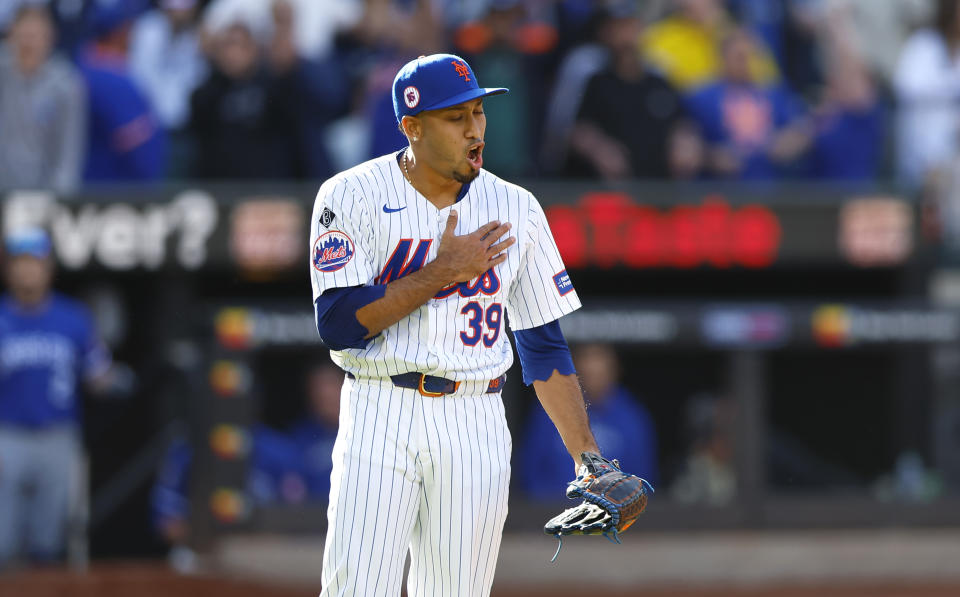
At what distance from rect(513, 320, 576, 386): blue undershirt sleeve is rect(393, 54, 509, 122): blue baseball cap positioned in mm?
651

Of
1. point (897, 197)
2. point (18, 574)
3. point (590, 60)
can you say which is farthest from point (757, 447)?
point (18, 574)

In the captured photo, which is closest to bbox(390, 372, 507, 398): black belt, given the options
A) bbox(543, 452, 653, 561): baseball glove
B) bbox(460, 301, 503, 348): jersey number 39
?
bbox(460, 301, 503, 348): jersey number 39

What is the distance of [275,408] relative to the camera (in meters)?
9.16

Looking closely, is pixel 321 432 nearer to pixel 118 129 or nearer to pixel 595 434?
pixel 595 434

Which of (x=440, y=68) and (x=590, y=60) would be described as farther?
(x=590, y=60)

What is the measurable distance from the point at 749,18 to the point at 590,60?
1980mm

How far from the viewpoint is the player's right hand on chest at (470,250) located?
3533mm

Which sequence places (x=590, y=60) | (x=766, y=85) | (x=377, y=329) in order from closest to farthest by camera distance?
(x=377, y=329), (x=590, y=60), (x=766, y=85)

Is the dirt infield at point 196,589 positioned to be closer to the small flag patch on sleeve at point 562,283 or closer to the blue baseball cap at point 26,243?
the blue baseball cap at point 26,243

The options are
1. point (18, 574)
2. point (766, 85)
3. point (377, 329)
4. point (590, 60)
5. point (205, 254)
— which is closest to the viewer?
point (377, 329)

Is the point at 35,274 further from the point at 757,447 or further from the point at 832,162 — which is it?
the point at 832,162

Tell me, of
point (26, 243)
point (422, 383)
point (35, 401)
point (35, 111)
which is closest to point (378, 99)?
point (35, 111)

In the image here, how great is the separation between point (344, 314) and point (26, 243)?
468 centimetres

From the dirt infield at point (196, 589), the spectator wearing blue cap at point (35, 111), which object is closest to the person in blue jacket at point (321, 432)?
the dirt infield at point (196, 589)
